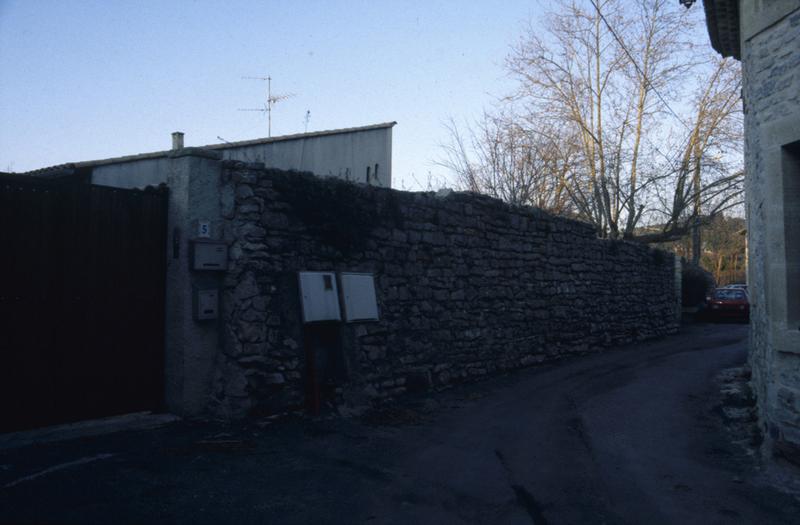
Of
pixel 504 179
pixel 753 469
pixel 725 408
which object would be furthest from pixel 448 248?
pixel 504 179

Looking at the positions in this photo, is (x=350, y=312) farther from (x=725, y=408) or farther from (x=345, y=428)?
(x=725, y=408)

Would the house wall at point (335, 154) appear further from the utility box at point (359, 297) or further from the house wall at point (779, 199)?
the house wall at point (779, 199)

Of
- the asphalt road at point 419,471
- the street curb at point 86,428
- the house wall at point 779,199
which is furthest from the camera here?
the house wall at point 779,199

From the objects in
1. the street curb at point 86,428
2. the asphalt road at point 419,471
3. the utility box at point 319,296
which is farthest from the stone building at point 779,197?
the street curb at point 86,428

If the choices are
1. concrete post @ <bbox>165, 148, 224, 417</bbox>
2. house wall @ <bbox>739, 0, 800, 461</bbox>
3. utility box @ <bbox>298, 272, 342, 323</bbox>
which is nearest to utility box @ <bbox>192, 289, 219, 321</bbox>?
concrete post @ <bbox>165, 148, 224, 417</bbox>

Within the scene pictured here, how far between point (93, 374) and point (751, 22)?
6.84 m

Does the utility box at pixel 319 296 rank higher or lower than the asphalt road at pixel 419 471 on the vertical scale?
higher

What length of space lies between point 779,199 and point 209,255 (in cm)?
514

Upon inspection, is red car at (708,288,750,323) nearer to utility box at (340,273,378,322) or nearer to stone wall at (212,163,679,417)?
stone wall at (212,163,679,417)

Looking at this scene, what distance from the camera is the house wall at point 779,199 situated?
5301 mm

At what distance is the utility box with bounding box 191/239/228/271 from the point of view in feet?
19.6

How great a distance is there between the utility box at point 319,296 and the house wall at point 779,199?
4.21 m

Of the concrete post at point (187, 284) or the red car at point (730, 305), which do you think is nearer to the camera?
the concrete post at point (187, 284)

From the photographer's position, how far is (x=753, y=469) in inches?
209
